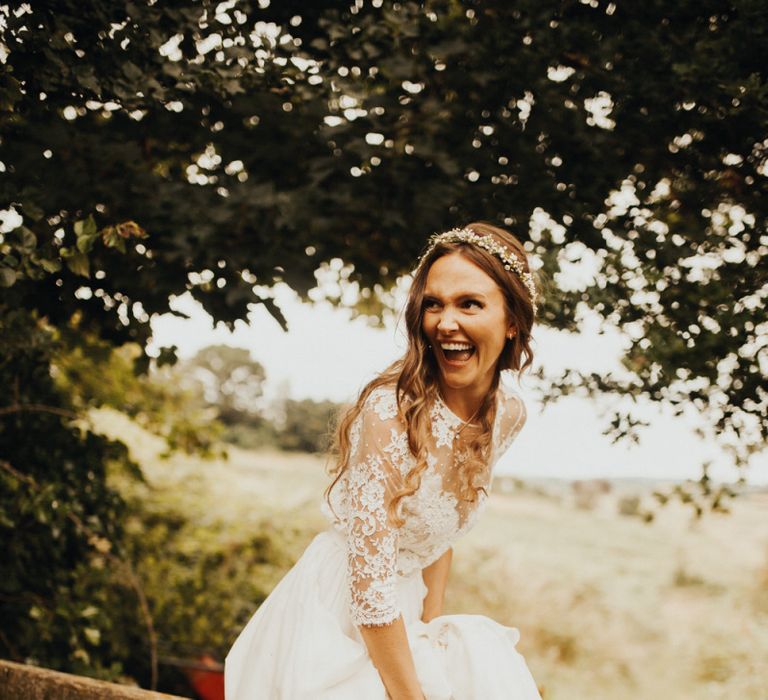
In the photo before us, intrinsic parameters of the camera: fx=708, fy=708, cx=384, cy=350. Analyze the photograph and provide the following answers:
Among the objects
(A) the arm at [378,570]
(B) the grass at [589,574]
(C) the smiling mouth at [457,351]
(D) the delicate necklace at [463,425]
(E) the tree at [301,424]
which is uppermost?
(C) the smiling mouth at [457,351]

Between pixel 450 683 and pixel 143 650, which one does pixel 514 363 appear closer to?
pixel 450 683

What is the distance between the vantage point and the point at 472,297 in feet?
6.15

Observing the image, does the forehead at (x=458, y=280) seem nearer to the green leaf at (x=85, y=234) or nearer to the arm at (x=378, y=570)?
the arm at (x=378, y=570)

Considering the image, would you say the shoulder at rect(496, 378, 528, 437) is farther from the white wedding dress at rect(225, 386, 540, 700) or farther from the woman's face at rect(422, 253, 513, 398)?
the woman's face at rect(422, 253, 513, 398)

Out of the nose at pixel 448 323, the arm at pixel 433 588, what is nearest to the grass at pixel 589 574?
the arm at pixel 433 588

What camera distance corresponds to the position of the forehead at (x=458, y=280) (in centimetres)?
188

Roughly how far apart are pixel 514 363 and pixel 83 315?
1862mm

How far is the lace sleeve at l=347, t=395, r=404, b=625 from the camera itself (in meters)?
1.72

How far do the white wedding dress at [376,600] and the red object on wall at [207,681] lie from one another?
230 cm

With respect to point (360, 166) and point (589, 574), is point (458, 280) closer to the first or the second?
point (360, 166)

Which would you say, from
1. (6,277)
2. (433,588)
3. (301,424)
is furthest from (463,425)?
(301,424)

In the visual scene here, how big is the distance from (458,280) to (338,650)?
100 centimetres

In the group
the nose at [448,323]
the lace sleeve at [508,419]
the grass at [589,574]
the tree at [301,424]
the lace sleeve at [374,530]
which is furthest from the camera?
the tree at [301,424]

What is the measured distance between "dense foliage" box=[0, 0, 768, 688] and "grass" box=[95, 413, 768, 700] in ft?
9.02
